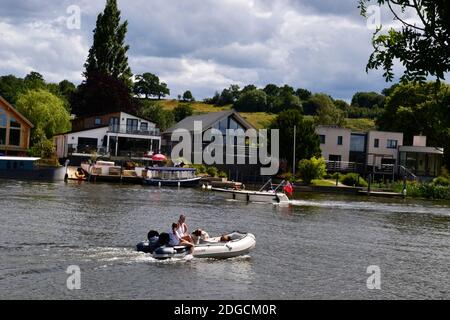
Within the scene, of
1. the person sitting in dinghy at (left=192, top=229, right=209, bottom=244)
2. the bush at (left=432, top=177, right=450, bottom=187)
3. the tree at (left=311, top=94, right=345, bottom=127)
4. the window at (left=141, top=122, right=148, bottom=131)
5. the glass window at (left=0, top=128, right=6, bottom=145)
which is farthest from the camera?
the tree at (left=311, top=94, right=345, bottom=127)

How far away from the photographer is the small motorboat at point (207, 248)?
26141mm

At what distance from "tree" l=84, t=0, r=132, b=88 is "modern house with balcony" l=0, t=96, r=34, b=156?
23177 millimetres

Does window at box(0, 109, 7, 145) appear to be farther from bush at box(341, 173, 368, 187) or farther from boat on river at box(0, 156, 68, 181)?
bush at box(341, 173, 368, 187)

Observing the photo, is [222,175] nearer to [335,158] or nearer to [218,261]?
[335,158]

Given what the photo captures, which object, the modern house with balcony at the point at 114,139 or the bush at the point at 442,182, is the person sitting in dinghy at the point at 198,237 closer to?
the modern house with balcony at the point at 114,139

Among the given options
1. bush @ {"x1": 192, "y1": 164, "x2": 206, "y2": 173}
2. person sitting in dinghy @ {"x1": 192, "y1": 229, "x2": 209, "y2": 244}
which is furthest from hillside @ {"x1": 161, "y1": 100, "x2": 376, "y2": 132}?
person sitting in dinghy @ {"x1": 192, "y1": 229, "x2": 209, "y2": 244}

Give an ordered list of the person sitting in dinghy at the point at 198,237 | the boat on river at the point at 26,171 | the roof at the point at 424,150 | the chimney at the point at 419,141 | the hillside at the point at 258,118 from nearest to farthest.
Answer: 1. the person sitting in dinghy at the point at 198,237
2. the boat on river at the point at 26,171
3. the roof at the point at 424,150
4. the chimney at the point at 419,141
5. the hillside at the point at 258,118

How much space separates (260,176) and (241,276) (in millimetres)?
62121

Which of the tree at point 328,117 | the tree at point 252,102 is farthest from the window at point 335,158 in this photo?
the tree at point 252,102

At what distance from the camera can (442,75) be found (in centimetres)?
1316

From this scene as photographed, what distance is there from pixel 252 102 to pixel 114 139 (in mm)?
92451

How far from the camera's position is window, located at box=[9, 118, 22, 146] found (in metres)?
84.9

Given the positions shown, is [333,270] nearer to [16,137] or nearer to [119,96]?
[16,137]

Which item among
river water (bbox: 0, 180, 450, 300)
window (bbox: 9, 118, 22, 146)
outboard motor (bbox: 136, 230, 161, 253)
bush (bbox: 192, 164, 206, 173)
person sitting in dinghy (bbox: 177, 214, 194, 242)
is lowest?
river water (bbox: 0, 180, 450, 300)
